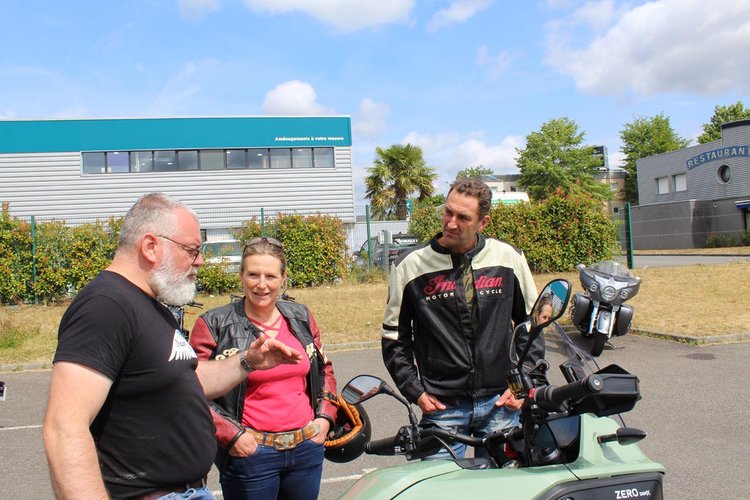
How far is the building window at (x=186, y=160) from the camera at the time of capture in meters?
29.0

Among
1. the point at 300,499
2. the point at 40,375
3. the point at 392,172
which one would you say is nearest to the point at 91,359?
the point at 300,499

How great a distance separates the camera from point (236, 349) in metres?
2.78

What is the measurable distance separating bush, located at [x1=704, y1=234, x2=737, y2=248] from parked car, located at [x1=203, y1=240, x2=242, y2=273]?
96.2 ft

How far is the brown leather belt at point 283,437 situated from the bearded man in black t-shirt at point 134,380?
2.24 ft

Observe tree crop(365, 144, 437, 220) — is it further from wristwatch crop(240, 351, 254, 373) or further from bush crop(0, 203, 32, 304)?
wristwatch crop(240, 351, 254, 373)

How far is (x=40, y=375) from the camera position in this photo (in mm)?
8609

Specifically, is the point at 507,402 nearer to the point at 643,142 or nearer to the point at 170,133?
the point at 170,133

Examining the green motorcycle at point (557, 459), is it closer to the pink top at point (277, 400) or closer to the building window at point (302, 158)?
the pink top at point (277, 400)

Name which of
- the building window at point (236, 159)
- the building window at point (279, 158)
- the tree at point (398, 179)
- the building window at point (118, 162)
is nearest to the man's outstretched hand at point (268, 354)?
the building window at point (279, 158)

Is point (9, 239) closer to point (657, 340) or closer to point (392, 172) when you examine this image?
point (657, 340)

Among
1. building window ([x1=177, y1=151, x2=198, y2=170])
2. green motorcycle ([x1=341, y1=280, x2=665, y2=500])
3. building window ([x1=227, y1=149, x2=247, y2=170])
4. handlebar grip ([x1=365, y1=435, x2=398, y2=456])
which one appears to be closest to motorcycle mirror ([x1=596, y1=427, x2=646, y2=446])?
green motorcycle ([x1=341, y1=280, x2=665, y2=500])

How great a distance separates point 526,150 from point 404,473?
175 feet

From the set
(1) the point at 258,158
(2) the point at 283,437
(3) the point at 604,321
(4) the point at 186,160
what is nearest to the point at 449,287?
(2) the point at 283,437

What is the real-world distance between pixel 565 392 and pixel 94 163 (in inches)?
1197
